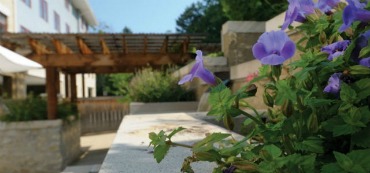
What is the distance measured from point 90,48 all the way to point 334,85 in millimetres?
11498

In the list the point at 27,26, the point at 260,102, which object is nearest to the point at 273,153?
the point at 260,102

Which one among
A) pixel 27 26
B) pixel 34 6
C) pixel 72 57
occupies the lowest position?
pixel 72 57

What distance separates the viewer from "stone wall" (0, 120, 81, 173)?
32.9 ft

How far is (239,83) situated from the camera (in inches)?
238

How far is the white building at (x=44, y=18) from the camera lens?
53.8 feet

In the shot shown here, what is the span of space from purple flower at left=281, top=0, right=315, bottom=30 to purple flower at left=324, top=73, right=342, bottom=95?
21 cm

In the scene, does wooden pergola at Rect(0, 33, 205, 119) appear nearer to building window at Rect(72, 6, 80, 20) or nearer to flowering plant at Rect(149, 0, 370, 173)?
flowering plant at Rect(149, 0, 370, 173)

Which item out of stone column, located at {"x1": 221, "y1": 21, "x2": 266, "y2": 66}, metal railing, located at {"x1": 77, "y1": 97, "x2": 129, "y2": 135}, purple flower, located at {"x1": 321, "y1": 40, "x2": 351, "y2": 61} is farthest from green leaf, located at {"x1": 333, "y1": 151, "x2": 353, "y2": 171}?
metal railing, located at {"x1": 77, "y1": 97, "x2": 129, "y2": 135}

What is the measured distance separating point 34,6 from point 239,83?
56.2 ft

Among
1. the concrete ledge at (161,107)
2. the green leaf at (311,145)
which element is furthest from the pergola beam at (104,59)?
the green leaf at (311,145)

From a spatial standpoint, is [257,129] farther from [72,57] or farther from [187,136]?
[72,57]

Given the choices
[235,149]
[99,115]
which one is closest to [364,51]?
[235,149]

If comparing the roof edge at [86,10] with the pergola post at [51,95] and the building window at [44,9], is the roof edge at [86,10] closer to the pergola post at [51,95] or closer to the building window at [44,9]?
the building window at [44,9]

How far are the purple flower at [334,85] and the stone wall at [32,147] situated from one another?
1017cm
